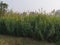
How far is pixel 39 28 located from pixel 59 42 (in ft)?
2.86

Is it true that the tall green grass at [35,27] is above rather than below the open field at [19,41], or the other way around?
above

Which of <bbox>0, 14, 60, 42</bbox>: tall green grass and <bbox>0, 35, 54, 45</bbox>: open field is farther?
<bbox>0, 14, 60, 42</bbox>: tall green grass

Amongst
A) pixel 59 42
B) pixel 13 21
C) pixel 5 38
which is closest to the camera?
pixel 59 42

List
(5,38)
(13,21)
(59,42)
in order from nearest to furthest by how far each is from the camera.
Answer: (59,42) < (5,38) < (13,21)

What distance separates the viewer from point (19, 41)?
6.95m

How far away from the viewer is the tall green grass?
23.5 ft

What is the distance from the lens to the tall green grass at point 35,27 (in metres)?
7.15

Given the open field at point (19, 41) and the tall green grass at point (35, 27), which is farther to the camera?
the tall green grass at point (35, 27)

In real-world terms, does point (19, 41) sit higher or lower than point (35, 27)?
lower

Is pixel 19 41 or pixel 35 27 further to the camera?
pixel 35 27

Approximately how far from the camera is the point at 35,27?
283 inches

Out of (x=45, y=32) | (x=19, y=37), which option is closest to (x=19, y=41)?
(x=19, y=37)

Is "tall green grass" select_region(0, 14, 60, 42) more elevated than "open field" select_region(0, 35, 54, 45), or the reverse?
"tall green grass" select_region(0, 14, 60, 42)

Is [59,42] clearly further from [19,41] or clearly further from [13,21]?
[13,21]
